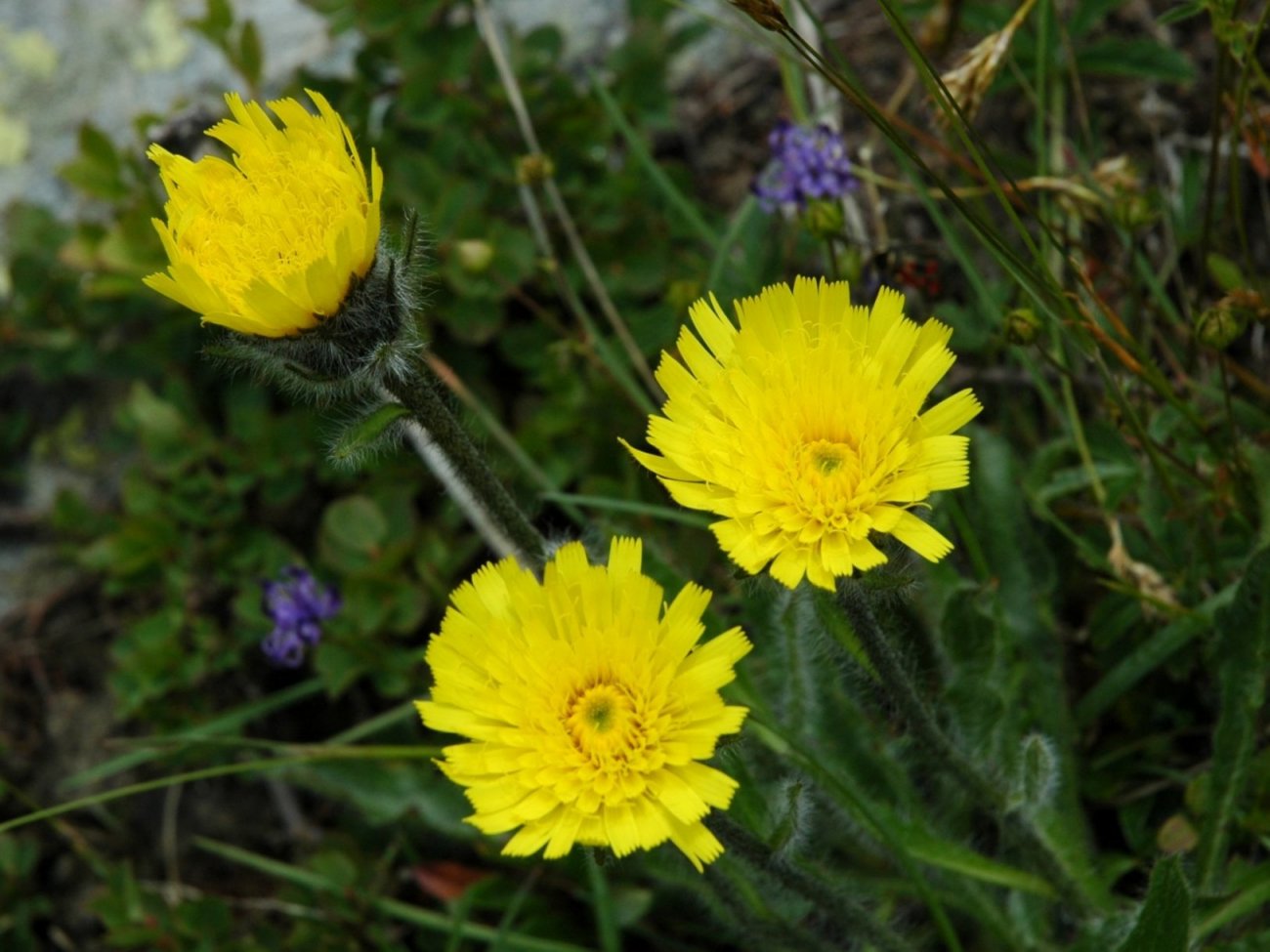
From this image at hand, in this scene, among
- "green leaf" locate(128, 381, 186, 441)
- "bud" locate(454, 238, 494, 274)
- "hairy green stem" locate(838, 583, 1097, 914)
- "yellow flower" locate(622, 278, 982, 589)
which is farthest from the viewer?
"green leaf" locate(128, 381, 186, 441)

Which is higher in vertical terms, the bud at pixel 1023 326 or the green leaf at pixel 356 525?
the green leaf at pixel 356 525

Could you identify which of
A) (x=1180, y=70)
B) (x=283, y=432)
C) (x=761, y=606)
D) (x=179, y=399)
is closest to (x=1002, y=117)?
(x=1180, y=70)

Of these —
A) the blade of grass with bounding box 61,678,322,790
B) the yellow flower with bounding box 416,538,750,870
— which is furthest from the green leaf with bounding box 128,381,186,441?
the yellow flower with bounding box 416,538,750,870

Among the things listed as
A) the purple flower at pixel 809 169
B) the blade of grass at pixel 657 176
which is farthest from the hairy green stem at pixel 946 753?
the blade of grass at pixel 657 176

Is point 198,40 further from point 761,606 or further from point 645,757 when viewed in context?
point 645,757

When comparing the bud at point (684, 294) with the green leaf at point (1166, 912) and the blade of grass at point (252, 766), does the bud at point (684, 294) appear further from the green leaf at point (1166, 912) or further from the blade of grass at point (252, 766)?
the green leaf at point (1166, 912)

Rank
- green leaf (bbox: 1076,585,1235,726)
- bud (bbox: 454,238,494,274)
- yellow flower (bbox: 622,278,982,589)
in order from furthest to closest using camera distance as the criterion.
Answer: bud (bbox: 454,238,494,274) < green leaf (bbox: 1076,585,1235,726) < yellow flower (bbox: 622,278,982,589)

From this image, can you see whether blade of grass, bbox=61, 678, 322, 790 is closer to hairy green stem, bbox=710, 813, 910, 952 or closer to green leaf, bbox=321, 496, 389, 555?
green leaf, bbox=321, 496, 389, 555
